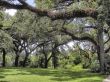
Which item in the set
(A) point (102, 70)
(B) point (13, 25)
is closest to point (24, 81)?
(A) point (102, 70)

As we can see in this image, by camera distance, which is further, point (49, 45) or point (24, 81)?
point (49, 45)

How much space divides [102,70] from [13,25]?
20595 mm

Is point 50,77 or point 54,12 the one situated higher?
point 54,12

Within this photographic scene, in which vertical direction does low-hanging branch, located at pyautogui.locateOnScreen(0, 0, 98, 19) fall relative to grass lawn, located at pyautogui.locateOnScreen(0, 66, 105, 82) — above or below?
above

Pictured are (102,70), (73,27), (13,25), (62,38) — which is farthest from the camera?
(13,25)

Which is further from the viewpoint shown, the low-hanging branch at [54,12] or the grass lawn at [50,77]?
the grass lawn at [50,77]

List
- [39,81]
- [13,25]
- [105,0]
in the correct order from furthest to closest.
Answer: [13,25] < [39,81] < [105,0]

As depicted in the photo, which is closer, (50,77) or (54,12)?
(54,12)

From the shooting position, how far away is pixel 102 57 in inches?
1350

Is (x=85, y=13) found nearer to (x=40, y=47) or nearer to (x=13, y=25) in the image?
(x=13, y=25)

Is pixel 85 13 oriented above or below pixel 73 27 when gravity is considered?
below

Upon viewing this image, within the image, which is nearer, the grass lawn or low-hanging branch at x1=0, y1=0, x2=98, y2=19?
low-hanging branch at x1=0, y1=0, x2=98, y2=19

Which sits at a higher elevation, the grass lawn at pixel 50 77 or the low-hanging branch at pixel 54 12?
the low-hanging branch at pixel 54 12

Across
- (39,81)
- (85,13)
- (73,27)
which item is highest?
(73,27)
